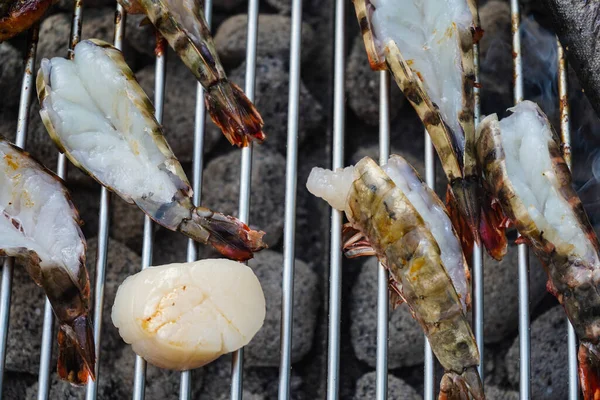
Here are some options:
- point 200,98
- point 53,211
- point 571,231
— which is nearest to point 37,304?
point 53,211

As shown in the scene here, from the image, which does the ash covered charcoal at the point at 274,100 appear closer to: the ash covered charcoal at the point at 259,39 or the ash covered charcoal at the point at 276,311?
the ash covered charcoal at the point at 259,39

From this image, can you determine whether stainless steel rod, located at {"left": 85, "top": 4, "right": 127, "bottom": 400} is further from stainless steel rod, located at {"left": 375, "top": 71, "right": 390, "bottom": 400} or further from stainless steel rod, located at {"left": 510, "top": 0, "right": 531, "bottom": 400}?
stainless steel rod, located at {"left": 510, "top": 0, "right": 531, "bottom": 400}

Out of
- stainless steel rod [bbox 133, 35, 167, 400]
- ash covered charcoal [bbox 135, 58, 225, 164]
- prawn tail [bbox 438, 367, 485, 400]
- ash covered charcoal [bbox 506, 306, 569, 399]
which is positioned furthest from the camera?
ash covered charcoal [bbox 135, 58, 225, 164]

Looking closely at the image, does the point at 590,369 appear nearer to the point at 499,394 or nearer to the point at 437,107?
the point at 499,394

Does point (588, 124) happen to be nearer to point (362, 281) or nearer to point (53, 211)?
point (362, 281)

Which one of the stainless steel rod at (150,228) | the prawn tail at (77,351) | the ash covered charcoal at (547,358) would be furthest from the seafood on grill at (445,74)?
the prawn tail at (77,351)

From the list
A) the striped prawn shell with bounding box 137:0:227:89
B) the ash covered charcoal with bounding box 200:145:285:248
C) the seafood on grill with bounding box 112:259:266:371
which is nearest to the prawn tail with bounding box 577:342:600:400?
the seafood on grill with bounding box 112:259:266:371

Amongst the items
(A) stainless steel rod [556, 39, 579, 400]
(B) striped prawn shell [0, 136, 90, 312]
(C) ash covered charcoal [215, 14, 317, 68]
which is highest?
(C) ash covered charcoal [215, 14, 317, 68]
